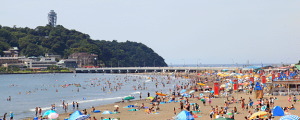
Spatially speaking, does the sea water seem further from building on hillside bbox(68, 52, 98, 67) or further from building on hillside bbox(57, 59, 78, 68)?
building on hillside bbox(68, 52, 98, 67)

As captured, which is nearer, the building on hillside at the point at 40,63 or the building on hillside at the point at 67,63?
the building on hillside at the point at 40,63

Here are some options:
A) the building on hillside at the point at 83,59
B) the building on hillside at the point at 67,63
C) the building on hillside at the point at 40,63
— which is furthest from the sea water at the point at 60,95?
the building on hillside at the point at 83,59

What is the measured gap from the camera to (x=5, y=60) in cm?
18162

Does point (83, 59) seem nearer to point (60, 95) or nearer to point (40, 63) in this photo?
point (40, 63)

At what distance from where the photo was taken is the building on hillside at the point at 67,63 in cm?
18475

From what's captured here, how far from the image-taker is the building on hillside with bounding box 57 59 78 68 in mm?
184750

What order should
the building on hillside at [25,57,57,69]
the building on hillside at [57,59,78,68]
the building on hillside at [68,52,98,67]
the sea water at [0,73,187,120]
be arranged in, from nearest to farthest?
the sea water at [0,73,187,120]
the building on hillside at [25,57,57,69]
the building on hillside at [57,59,78,68]
the building on hillside at [68,52,98,67]

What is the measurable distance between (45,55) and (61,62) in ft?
48.3

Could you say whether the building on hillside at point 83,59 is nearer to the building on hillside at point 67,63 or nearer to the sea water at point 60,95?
the building on hillside at point 67,63

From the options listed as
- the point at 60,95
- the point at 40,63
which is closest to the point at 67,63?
the point at 40,63

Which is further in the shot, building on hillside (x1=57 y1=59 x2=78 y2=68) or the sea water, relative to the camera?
building on hillside (x1=57 y1=59 x2=78 y2=68)

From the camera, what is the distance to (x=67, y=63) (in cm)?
18850

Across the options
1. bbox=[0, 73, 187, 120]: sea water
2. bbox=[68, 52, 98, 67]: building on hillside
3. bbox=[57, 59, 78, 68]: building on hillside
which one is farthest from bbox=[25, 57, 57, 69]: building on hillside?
bbox=[0, 73, 187, 120]: sea water

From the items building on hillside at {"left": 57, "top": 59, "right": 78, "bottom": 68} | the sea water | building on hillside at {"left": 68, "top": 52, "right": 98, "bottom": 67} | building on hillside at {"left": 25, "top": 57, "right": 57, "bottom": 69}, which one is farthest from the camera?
building on hillside at {"left": 68, "top": 52, "right": 98, "bottom": 67}
